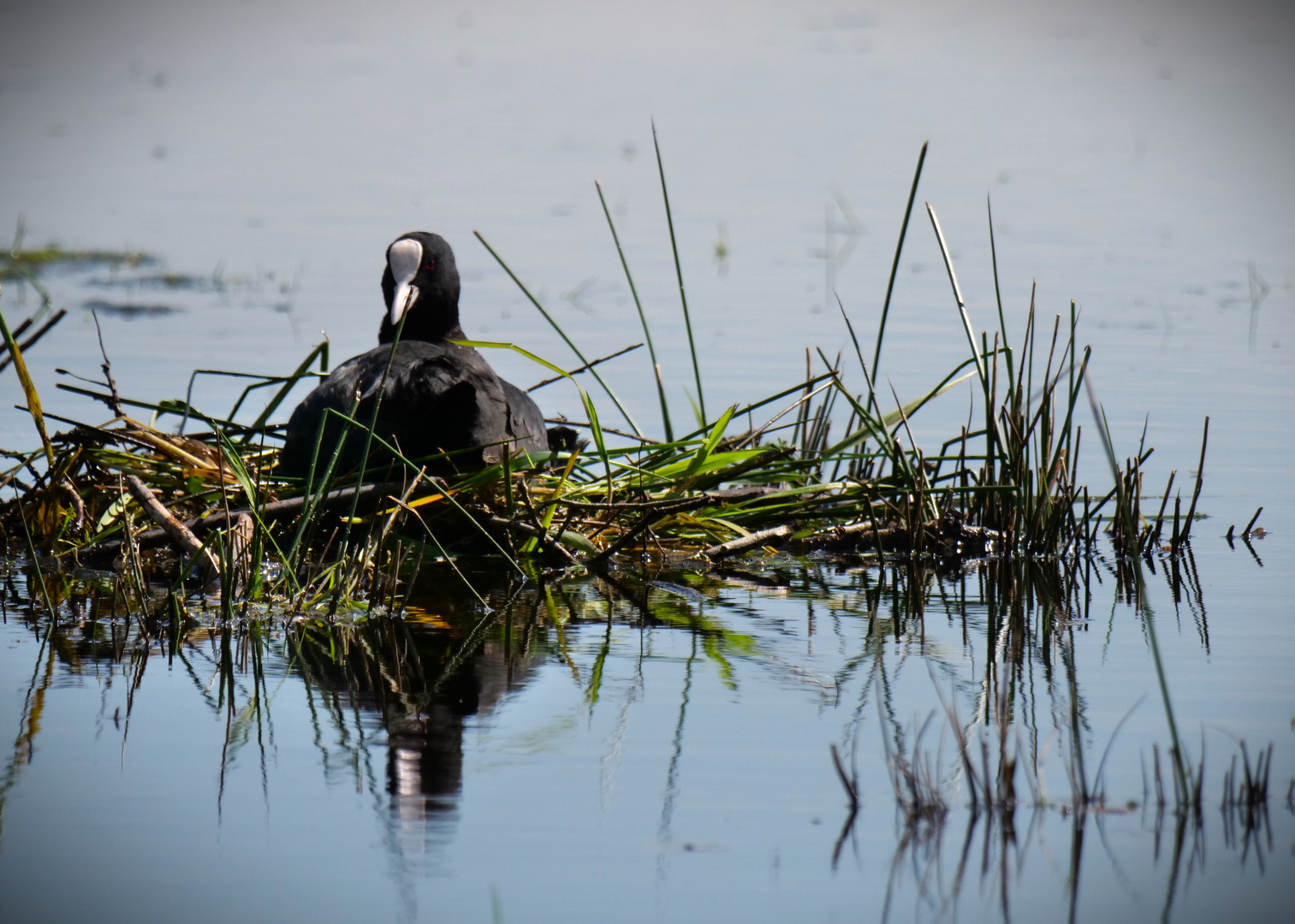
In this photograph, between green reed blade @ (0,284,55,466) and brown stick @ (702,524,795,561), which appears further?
brown stick @ (702,524,795,561)

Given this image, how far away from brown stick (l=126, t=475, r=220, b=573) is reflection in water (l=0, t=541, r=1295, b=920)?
5.2 inches

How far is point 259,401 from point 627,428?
1492 mm

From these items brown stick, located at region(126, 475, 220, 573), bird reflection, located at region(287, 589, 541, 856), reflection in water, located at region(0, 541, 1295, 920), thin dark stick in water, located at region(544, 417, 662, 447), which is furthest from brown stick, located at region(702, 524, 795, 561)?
brown stick, located at region(126, 475, 220, 573)

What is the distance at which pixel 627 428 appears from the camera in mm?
6066

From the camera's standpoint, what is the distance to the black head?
16.5 ft

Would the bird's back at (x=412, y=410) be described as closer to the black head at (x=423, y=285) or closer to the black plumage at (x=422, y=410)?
the black plumage at (x=422, y=410)

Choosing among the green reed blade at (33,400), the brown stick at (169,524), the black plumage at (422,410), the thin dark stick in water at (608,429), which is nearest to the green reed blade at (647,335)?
the thin dark stick in water at (608,429)

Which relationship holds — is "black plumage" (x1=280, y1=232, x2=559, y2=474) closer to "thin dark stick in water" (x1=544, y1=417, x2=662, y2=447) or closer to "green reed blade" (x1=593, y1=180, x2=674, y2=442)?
"thin dark stick in water" (x1=544, y1=417, x2=662, y2=447)

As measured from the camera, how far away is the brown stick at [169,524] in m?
3.70

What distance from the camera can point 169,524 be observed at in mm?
3799

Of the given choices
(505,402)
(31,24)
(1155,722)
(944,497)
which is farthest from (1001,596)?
(31,24)

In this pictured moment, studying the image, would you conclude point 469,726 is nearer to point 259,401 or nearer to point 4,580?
point 4,580

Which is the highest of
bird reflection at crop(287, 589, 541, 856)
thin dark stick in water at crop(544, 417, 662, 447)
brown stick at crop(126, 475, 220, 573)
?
thin dark stick in water at crop(544, 417, 662, 447)

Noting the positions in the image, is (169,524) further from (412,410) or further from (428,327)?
(428,327)
